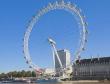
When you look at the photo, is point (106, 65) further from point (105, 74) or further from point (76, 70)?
point (76, 70)

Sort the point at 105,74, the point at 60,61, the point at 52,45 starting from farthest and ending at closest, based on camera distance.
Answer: the point at 105,74 < the point at 60,61 < the point at 52,45

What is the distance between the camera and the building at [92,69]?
15188cm

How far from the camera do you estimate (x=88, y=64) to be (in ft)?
533

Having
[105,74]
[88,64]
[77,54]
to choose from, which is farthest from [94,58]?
[77,54]

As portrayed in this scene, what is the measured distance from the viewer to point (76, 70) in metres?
170

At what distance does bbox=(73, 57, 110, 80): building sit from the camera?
498 ft

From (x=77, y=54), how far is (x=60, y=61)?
52100 millimetres

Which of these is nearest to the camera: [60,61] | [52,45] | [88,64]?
[52,45]

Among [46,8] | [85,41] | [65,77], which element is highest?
[46,8]

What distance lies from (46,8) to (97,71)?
82021 mm

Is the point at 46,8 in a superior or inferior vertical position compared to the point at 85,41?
superior

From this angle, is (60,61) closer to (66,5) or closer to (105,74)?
(105,74)

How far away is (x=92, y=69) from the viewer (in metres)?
160

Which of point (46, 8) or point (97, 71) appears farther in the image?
point (97, 71)
